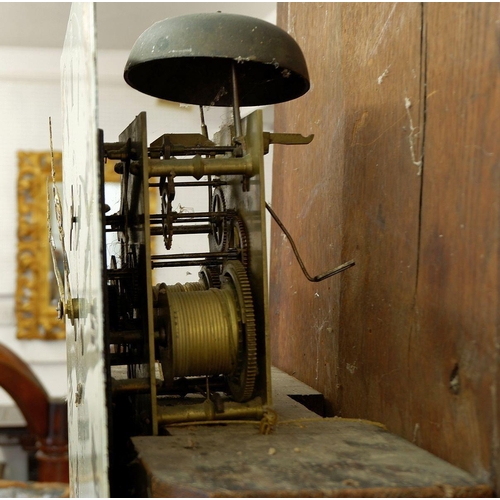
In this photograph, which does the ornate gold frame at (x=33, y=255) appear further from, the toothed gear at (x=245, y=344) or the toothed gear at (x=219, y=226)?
the toothed gear at (x=245, y=344)

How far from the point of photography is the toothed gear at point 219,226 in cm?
161

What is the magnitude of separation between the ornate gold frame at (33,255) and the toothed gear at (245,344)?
274 cm

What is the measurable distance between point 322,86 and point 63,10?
5.15 feet

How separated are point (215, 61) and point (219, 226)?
1.25 ft

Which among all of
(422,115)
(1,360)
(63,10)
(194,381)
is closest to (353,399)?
(194,381)

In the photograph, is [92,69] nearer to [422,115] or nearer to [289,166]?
[422,115]

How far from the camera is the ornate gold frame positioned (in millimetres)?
3982

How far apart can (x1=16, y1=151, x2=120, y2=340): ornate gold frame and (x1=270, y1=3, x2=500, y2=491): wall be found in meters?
2.38

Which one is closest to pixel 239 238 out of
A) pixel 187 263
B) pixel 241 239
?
pixel 241 239

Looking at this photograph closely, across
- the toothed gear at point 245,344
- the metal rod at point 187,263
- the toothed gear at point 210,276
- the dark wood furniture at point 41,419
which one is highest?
the metal rod at point 187,263

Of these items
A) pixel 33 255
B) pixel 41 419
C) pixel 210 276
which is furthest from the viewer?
pixel 33 255

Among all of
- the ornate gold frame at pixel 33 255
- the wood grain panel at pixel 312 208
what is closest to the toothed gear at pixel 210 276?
the wood grain panel at pixel 312 208

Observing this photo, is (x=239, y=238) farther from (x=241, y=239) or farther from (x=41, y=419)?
(x=41, y=419)

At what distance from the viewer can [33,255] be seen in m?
3.99
